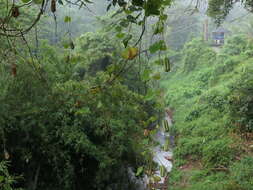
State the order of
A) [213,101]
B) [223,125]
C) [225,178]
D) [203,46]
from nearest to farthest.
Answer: [225,178] → [223,125] → [213,101] → [203,46]

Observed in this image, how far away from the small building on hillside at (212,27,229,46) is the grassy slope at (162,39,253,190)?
348 inches

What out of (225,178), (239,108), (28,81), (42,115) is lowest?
(225,178)

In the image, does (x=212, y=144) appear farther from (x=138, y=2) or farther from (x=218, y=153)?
(x=138, y=2)

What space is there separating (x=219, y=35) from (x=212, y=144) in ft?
49.4

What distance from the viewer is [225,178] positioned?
5004 mm

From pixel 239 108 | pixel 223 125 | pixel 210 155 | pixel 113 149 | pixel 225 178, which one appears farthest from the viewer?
pixel 223 125

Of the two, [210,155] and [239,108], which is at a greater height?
[239,108]

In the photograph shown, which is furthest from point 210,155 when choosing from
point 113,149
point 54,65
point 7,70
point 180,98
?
point 180,98

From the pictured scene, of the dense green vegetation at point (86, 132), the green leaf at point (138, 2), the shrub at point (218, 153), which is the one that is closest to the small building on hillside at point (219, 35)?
the dense green vegetation at point (86, 132)

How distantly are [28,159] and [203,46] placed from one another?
13.8 m

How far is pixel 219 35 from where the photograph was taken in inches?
773

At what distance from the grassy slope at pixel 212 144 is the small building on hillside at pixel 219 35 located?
885 centimetres

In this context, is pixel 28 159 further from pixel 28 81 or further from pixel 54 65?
pixel 54 65

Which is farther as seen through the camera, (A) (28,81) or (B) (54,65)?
(B) (54,65)
